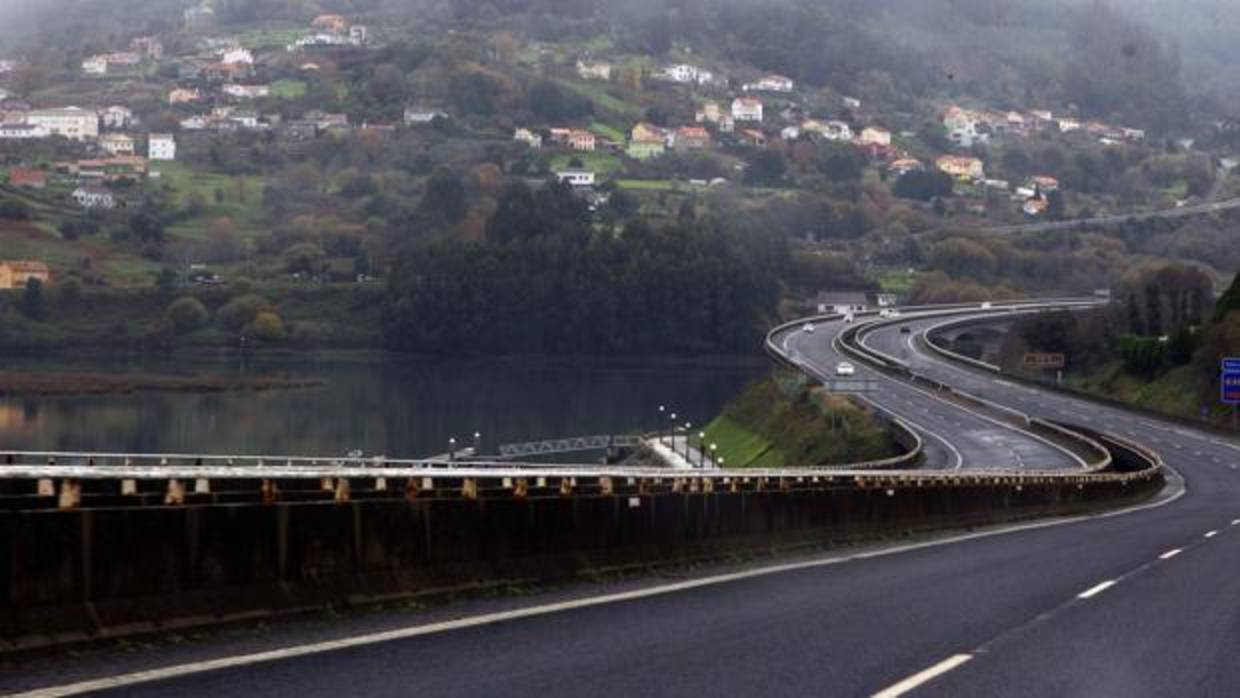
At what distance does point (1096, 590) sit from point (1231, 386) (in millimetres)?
69769

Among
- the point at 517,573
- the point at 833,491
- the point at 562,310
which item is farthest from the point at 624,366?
the point at 517,573

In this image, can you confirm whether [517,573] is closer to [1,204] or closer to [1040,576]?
[1040,576]

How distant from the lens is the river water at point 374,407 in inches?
3871

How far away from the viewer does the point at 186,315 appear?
151625 millimetres

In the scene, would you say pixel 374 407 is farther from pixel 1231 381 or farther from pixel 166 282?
pixel 1231 381

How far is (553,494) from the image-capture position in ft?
70.6

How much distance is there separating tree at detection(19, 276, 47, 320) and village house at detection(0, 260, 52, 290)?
4.40 feet

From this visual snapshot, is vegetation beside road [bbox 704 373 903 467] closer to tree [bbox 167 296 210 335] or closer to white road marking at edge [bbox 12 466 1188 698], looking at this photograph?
tree [bbox 167 296 210 335]

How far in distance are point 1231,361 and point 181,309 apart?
84.2 meters

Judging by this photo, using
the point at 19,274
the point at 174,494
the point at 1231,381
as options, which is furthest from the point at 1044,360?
the point at 174,494

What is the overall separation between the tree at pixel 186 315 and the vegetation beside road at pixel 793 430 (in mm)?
43569

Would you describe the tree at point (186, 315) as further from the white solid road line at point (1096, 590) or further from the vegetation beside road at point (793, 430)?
the white solid road line at point (1096, 590)

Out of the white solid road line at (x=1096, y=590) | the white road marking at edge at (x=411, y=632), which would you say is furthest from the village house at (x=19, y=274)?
the white solid road line at (x=1096, y=590)

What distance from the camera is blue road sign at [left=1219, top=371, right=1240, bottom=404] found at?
89188 millimetres
